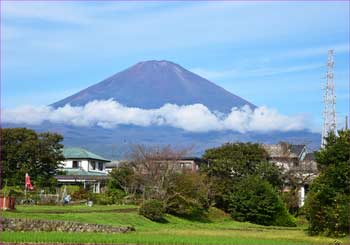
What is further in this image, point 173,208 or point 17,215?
point 173,208

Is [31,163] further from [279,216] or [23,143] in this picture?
[279,216]

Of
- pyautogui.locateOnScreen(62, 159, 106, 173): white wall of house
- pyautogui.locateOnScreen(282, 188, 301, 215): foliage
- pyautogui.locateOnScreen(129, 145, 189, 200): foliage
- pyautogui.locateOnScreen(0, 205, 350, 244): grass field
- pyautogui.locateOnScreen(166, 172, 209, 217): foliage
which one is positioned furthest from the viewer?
pyautogui.locateOnScreen(62, 159, 106, 173): white wall of house

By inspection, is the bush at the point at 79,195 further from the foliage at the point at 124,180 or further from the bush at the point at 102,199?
the foliage at the point at 124,180

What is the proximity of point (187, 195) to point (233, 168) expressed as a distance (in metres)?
8.63

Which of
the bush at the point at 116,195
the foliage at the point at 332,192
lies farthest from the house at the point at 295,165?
the foliage at the point at 332,192

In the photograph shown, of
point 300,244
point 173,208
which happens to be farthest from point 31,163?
point 300,244

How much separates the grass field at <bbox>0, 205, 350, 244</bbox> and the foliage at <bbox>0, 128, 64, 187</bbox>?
53.3ft

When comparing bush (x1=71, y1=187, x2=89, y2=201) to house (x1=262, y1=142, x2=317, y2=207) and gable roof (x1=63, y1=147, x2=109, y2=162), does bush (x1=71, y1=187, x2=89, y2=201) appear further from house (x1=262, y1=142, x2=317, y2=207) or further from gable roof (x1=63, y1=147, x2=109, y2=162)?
gable roof (x1=63, y1=147, x2=109, y2=162)

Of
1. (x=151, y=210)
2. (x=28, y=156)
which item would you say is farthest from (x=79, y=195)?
(x=151, y=210)

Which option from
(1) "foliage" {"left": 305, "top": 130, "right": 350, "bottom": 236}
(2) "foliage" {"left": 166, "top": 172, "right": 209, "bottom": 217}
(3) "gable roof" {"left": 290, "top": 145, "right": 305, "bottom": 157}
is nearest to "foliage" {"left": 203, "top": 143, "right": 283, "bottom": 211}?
(2) "foliage" {"left": 166, "top": 172, "right": 209, "bottom": 217}

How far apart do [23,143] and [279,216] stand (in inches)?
916

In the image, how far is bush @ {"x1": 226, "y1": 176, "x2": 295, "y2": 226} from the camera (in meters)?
47.1

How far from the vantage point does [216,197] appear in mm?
51625

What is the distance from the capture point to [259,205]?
46938 mm
